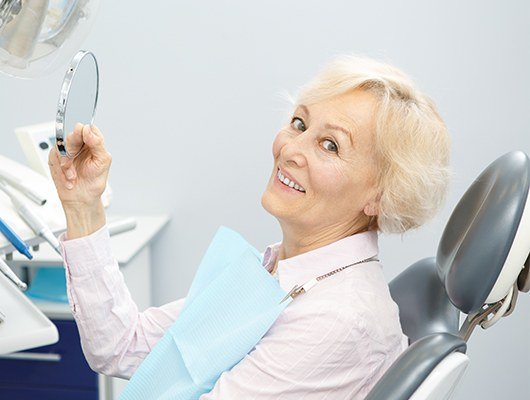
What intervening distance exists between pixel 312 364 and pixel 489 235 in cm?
28

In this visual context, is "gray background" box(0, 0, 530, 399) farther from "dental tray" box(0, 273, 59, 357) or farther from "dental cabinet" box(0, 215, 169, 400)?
"dental tray" box(0, 273, 59, 357)

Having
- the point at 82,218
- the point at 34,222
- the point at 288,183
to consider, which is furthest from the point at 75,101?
the point at 34,222

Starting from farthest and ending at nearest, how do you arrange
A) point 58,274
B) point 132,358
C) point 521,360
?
point 521,360, point 58,274, point 132,358

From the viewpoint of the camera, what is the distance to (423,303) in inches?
47.9

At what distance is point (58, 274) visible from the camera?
192cm

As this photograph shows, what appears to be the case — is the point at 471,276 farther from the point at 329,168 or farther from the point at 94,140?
the point at 94,140

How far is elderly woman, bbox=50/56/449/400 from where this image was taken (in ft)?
3.53

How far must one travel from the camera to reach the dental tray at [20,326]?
1136 mm

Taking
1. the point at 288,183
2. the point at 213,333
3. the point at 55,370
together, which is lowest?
the point at 55,370

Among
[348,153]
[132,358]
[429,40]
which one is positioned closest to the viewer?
[348,153]

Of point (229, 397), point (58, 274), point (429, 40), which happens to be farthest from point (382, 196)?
point (429, 40)

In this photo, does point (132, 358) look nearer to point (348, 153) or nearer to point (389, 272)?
point (348, 153)

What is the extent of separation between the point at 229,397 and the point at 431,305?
0.36 metres

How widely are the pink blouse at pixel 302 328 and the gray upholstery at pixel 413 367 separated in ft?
0.44
